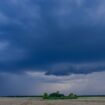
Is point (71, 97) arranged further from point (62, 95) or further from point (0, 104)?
point (0, 104)

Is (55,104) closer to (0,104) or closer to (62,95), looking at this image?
(0,104)

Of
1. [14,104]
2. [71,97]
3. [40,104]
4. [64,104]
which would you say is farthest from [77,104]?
[71,97]

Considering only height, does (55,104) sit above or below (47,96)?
below

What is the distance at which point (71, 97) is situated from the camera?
69875mm

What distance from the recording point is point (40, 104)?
167 ft

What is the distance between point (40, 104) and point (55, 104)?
218 cm

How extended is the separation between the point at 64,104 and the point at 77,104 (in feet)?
6.27

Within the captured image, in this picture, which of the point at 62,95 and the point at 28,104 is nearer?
the point at 28,104

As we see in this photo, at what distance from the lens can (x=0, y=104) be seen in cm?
5094

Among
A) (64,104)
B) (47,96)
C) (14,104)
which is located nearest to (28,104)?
(14,104)

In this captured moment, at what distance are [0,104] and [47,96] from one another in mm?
19597

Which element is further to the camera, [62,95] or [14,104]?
[62,95]

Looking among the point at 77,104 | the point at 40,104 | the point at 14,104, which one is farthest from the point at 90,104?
the point at 14,104

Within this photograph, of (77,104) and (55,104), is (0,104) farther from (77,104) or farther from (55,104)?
(77,104)
